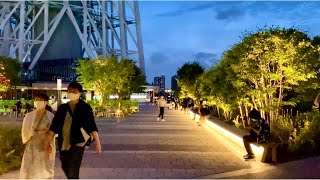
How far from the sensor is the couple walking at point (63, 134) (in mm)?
7250

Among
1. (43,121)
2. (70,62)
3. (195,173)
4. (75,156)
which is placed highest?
(70,62)

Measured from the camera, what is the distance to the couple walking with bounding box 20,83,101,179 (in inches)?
285

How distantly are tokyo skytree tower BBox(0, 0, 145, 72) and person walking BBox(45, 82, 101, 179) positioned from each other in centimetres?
8305

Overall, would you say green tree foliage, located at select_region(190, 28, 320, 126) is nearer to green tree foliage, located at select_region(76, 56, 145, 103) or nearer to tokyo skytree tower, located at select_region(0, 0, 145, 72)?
green tree foliage, located at select_region(76, 56, 145, 103)

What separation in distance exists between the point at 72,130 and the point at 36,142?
0.77 m

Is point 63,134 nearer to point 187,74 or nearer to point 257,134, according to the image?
point 257,134

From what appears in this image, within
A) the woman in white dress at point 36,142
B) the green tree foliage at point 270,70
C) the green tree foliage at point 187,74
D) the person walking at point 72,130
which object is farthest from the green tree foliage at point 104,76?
the person walking at point 72,130

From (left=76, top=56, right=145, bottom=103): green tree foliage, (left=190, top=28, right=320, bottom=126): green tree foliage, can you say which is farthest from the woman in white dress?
(left=76, top=56, right=145, bottom=103): green tree foliage

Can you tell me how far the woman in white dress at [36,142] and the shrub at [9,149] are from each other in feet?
9.63

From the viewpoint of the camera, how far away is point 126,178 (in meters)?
9.67

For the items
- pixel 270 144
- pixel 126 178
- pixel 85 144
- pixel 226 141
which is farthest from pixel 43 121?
pixel 226 141

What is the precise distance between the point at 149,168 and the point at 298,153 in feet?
13.0

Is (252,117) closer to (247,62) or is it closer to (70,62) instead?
(247,62)

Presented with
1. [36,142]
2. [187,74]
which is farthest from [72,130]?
[187,74]
